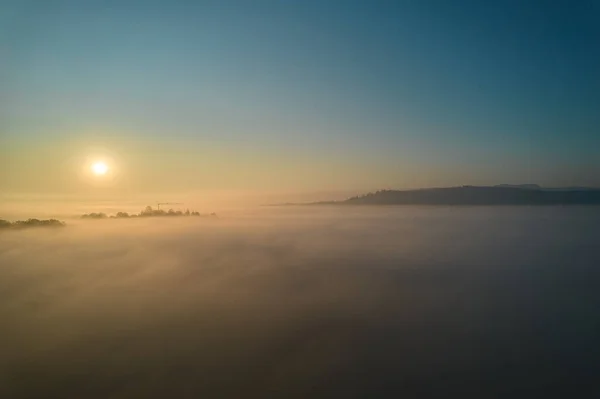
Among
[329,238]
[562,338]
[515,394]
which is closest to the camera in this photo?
[515,394]

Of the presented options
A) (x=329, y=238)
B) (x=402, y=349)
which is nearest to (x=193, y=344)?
(x=402, y=349)

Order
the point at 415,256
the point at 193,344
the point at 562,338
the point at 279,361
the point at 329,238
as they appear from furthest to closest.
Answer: the point at 329,238, the point at 415,256, the point at 562,338, the point at 193,344, the point at 279,361

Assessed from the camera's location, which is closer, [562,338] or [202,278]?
[562,338]

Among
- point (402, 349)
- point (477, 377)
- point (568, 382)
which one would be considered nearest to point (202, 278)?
point (402, 349)

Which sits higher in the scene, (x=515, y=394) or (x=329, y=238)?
(x=329, y=238)

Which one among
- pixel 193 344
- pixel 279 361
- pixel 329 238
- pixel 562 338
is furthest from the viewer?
pixel 329 238

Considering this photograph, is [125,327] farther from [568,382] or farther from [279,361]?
[568,382]

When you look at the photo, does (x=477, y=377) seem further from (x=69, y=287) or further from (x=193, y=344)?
(x=69, y=287)

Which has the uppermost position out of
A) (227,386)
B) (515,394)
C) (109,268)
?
(109,268)

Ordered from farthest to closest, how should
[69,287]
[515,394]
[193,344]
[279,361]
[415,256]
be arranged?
[415,256] < [69,287] < [193,344] < [279,361] < [515,394]
